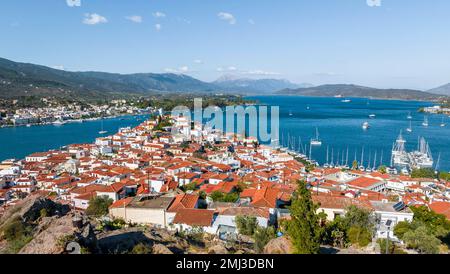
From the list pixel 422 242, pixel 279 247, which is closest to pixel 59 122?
pixel 279 247

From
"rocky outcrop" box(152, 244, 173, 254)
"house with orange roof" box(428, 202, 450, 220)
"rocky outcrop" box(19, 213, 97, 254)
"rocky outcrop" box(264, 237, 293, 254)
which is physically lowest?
"house with orange roof" box(428, 202, 450, 220)

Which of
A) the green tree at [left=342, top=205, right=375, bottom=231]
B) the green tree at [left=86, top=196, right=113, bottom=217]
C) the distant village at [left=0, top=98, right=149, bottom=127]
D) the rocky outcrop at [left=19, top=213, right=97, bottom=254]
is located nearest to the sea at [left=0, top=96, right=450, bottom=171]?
the distant village at [left=0, top=98, right=149, bottom=127]

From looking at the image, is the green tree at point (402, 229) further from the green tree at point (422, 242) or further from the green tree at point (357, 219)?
the green tree at point (422, 242)

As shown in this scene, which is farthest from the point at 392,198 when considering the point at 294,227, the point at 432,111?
the point at 432,111

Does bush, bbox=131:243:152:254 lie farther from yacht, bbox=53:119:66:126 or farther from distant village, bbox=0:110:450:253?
yacht, bbox=53:119:66:126

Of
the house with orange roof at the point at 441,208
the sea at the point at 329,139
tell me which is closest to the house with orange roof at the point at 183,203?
the house with orange roof at the point at 441,208

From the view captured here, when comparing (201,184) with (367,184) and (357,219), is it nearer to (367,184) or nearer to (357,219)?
(367,184)
